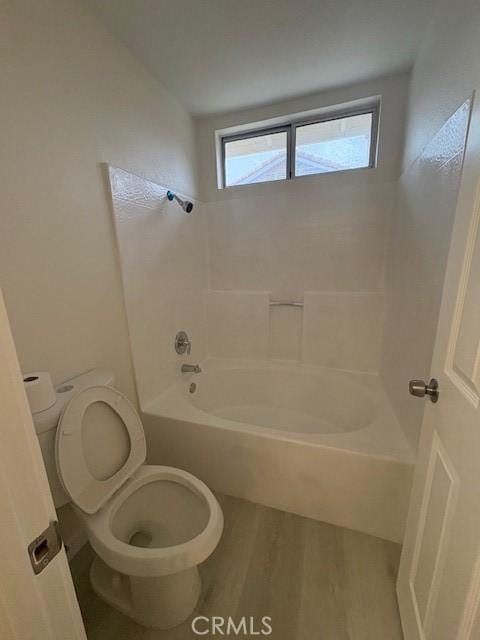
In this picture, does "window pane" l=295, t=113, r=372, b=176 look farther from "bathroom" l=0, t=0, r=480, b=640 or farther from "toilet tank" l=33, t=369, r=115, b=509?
"toilet tank" l=33, t=369, r=115, b=509

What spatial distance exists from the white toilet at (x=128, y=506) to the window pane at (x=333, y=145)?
2.02m

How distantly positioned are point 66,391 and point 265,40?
1910 mm

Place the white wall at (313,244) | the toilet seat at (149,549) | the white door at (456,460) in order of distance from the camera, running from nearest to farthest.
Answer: the white door at (456,460), the toilet seat at (149,549), the white wall at (313,244)

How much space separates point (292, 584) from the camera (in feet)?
3.74

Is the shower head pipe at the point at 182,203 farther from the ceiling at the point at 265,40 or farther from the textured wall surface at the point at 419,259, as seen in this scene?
the textured wall surface at the point at 419,259

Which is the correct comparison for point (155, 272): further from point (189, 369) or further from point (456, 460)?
point (456, 460)

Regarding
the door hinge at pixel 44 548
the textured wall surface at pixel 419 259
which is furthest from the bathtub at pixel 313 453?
the door hinge at pixel 44 548

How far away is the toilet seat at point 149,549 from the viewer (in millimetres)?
859

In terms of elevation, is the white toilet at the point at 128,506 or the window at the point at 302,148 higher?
the window at the point at 302,148

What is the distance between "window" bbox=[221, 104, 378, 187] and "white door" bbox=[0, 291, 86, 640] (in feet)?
7.18

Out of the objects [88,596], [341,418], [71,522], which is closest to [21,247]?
[71,522]

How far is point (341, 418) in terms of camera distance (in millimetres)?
1988

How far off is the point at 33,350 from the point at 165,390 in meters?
0.88

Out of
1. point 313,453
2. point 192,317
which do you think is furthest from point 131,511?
point 192,317
